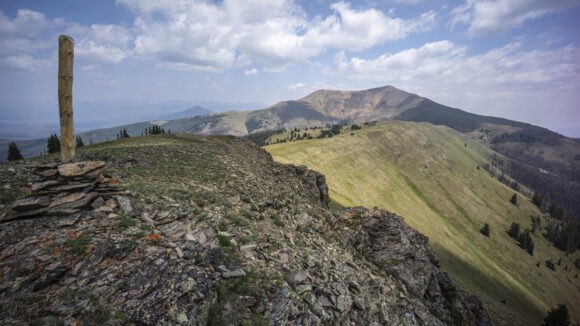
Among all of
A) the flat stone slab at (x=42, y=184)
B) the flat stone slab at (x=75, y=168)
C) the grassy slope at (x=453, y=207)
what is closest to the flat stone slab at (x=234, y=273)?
the flat stone slab at (x=75, y=168)

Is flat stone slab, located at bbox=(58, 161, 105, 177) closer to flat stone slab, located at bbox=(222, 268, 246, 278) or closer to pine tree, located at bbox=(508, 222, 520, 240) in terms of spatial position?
flat stone slab, located at bbox=(222, 268, 246, 278)

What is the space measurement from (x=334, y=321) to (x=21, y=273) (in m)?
11.0

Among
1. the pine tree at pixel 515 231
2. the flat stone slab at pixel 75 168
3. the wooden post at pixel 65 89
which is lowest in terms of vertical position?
the pine tree at pixel 515 231

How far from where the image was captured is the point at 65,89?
445 inches

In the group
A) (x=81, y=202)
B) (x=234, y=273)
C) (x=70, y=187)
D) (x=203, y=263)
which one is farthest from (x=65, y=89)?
(x=234, y=273)

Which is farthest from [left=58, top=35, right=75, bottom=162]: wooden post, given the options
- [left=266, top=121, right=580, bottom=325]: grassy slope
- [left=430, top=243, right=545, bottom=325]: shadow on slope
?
[left=430, top=243, right=545, bottom=325]: shadow on slope

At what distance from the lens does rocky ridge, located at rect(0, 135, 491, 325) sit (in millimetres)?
6332

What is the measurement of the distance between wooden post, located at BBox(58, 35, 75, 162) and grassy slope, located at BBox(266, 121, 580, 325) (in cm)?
5770

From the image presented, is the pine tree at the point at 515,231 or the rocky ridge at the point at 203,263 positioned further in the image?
the pine tree at the point at 515,231

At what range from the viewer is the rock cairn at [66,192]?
8883 millimetres

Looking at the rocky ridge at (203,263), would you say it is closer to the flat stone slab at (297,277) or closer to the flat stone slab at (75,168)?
the flat stone slab at (297,277)

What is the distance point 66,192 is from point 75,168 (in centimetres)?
121

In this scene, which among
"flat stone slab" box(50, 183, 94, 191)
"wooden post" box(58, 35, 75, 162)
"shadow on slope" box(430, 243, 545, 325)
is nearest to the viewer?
"flat stone slab" box(50, 183, 94, 191)

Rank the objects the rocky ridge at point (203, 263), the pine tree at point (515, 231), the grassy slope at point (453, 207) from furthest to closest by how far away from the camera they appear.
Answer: the pine tree at point (515, 231), the grassy slope at point (453, 207), the rocky ridge at point (203, 263)
